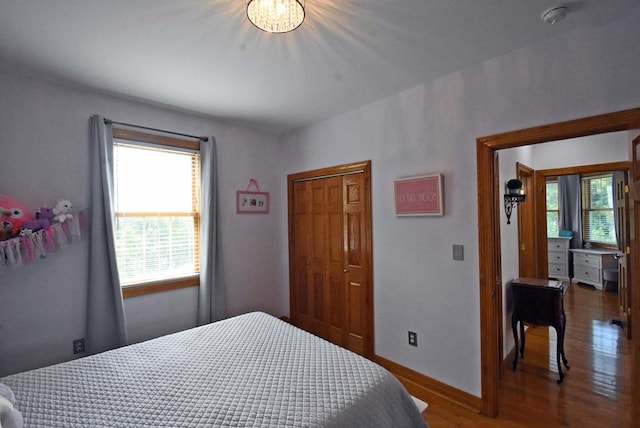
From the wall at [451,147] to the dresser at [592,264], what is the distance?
4703 millimetres

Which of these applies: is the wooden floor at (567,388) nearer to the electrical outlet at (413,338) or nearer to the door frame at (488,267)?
the door frame at (488,267)

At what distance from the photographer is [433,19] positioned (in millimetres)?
1618

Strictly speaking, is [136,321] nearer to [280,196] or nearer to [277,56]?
[280,196]

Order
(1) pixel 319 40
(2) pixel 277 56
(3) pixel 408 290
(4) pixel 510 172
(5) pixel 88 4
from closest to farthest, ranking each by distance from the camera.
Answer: (5) pixel 88 4, (1) pixel 319 40, (2) pixel 277 56, (3) pixel 408 290, (4) pixel 510 172

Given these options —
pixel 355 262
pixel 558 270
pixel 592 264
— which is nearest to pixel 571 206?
pixel 592 264

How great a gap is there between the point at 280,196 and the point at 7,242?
250 cm

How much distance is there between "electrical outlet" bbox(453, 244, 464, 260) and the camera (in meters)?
2.24

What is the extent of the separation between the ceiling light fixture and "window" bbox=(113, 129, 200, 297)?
191 cm

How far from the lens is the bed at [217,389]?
48.3 inches

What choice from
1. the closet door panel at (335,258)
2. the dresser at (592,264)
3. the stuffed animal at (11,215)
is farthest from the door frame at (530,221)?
the stuffed animal at (11,215)

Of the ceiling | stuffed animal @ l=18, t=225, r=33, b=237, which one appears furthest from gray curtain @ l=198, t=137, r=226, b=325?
stuffed animal @ l=18, t=225, r=33, b=237

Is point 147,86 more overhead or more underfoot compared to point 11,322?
more overhead

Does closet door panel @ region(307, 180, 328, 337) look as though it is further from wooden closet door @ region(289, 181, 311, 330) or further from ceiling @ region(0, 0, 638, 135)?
ceiling @ region(0, 0, 638, 135)

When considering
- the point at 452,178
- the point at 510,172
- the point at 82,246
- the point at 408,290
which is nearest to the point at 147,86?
the point at 82,246
